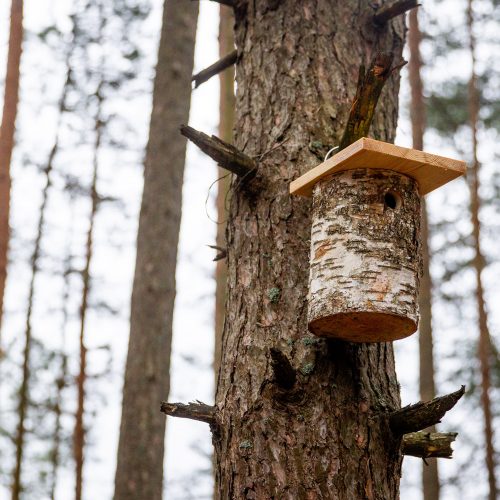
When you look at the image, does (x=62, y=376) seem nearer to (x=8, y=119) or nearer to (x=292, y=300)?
(x=8, y=119)

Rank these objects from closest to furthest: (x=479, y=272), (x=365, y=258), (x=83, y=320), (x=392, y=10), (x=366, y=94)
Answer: (x=365, y=258) → (x=366, y=94) → (x=392, y=10) → (x=479, y=272) → (x=83, y=320)

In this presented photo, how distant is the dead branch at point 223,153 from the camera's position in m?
2.72

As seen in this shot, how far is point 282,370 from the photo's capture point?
238cm

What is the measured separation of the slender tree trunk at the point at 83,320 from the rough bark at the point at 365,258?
8429 millimetres

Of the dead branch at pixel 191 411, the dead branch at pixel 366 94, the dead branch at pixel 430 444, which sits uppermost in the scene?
the dead branch at pixel 366 94

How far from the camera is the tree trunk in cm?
245

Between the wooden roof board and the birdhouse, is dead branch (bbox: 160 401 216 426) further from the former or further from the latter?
the wooden roof board

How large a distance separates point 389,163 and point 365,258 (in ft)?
1.15

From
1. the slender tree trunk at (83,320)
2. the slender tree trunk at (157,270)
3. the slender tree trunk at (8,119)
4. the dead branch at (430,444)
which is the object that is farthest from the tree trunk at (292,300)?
the slender tree trunk at (83,320)

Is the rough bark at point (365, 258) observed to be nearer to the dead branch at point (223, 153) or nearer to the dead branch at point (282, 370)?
the dead branch at point (282, 370)

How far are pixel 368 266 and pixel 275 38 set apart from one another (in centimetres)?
134

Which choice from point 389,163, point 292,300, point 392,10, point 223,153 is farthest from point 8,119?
point 389,163

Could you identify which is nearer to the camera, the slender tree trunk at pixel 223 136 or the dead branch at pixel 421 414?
the dead branch at pixel 421 414

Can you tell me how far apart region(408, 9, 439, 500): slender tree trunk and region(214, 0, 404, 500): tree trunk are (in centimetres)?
507
